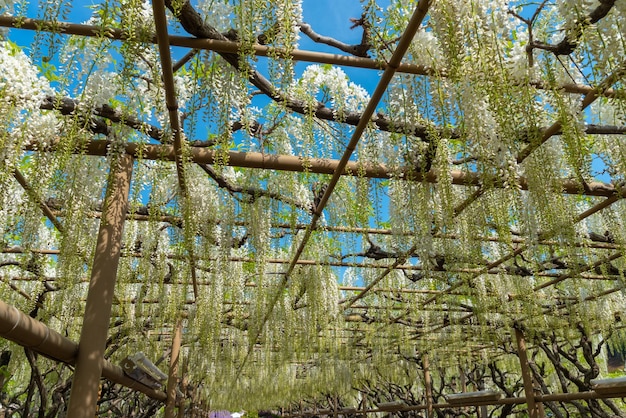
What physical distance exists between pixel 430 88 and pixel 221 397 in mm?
16739

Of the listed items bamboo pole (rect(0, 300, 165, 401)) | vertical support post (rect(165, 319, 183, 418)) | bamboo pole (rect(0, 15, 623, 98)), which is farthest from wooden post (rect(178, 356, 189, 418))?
bamboo pole (rect(0, 15, 623, 98))

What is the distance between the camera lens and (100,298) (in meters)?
2.83

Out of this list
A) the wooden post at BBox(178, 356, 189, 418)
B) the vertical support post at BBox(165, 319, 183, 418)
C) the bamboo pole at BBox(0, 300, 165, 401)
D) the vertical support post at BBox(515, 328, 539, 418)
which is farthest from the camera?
the wooden post at BBox(178, 356, 189, 418)

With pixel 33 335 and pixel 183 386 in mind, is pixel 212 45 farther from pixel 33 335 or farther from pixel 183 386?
pixel 183 386

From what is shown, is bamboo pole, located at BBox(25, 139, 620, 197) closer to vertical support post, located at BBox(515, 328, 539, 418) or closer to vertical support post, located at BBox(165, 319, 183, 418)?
vertical support post, located at BBox(165, 319, 183, 418)

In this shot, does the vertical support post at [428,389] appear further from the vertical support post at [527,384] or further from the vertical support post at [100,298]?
the vertical support post at [100,298]

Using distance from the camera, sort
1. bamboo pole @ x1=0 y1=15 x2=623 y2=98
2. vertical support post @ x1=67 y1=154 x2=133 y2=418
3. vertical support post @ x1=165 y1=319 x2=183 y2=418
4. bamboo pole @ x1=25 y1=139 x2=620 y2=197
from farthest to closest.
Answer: vertical support post @ x1=165 y1=319 x2=183 y2=418, bamboo pole @ x1=25 y1=139 x2=620 y2=197, vertical support post @ x1=67 y1=154 x2=133 y2=418, bamboo pole @ x1=0 y1=15 x2=623 y2=98

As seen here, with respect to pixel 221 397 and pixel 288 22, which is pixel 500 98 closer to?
pixel 288 22

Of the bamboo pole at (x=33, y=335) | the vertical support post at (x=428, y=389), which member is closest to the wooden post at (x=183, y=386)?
the vertical support post at (x=428, y=389)

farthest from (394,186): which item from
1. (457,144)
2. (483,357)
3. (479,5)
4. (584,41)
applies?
(483,357)

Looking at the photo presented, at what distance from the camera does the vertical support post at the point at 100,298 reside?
2521mm

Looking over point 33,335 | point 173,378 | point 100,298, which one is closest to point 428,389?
point 173,378

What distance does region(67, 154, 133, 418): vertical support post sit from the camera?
8.27 feet

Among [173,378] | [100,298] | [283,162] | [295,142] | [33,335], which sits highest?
[295,142]
